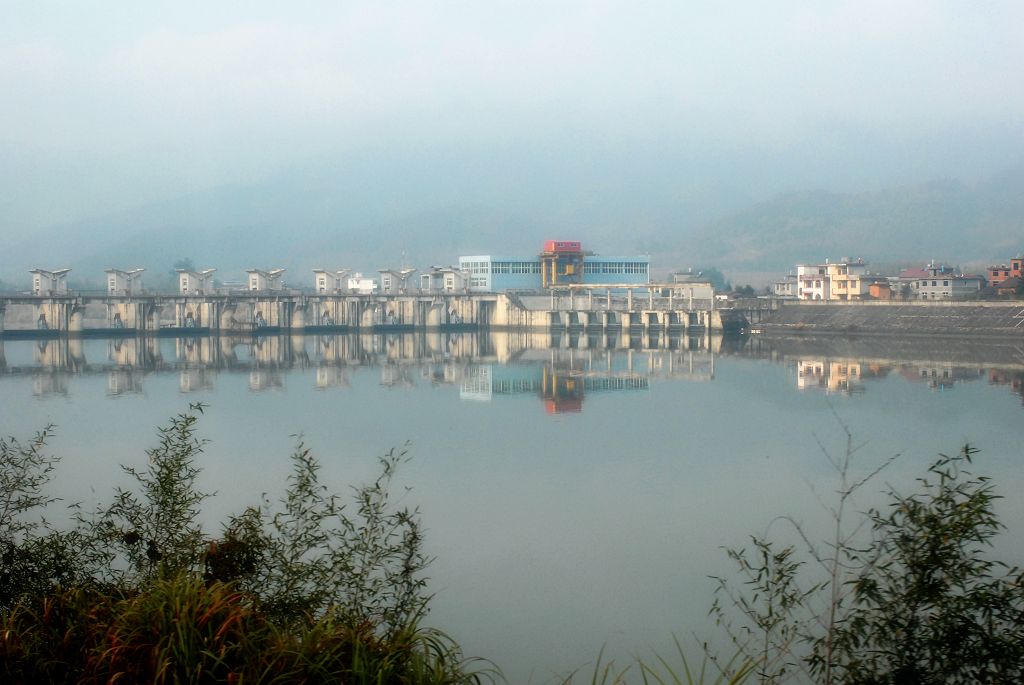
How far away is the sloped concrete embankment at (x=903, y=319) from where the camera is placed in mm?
40562

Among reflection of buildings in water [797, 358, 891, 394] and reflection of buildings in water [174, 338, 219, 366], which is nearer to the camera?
reflection of buildings in water [797, 358, 891, 394]

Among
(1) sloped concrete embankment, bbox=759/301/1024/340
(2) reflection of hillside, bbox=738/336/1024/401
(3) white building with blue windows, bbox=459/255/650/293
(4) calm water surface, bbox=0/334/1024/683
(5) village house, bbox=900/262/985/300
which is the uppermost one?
(3) white building with blue windows, bbox=459/255/650/293

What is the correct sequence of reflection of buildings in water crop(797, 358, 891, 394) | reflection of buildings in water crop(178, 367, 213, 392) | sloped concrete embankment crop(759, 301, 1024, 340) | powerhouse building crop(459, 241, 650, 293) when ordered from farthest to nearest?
powerhouse building crop(459, 241, 650, 293) → sloped concrete embankment crop(759, 301, 1024, 340) → reflection of buildings in water crop(178, 367, 213, 392) → reflection of buildings in water crop(797, 358, 891, 394)

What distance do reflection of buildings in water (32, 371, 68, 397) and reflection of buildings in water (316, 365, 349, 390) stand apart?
568 cm

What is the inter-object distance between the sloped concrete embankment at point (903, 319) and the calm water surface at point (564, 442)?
20.2 ft

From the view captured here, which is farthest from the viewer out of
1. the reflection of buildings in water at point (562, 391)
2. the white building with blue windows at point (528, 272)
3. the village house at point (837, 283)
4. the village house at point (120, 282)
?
the white building with blue windows at point (528, 272)

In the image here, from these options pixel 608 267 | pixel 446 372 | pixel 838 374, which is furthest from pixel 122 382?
pixel 608 267

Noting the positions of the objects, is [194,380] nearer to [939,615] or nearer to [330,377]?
[330,377]

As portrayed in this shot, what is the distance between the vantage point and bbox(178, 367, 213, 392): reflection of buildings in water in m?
25.1

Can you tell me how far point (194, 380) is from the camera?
88.6 ft

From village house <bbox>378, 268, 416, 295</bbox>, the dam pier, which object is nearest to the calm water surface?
the dam pier

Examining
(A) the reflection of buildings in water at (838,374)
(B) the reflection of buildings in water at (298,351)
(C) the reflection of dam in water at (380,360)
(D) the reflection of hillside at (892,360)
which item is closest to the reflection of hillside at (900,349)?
(D) the reflection of hillside at (892,360)

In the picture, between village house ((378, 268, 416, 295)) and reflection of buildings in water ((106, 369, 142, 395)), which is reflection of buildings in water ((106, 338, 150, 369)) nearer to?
reflection of buildings in water ((106, 369, 142, 395))

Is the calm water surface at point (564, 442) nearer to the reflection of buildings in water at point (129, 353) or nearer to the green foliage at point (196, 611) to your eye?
the reflection of buildings in water at point (129, 353)
